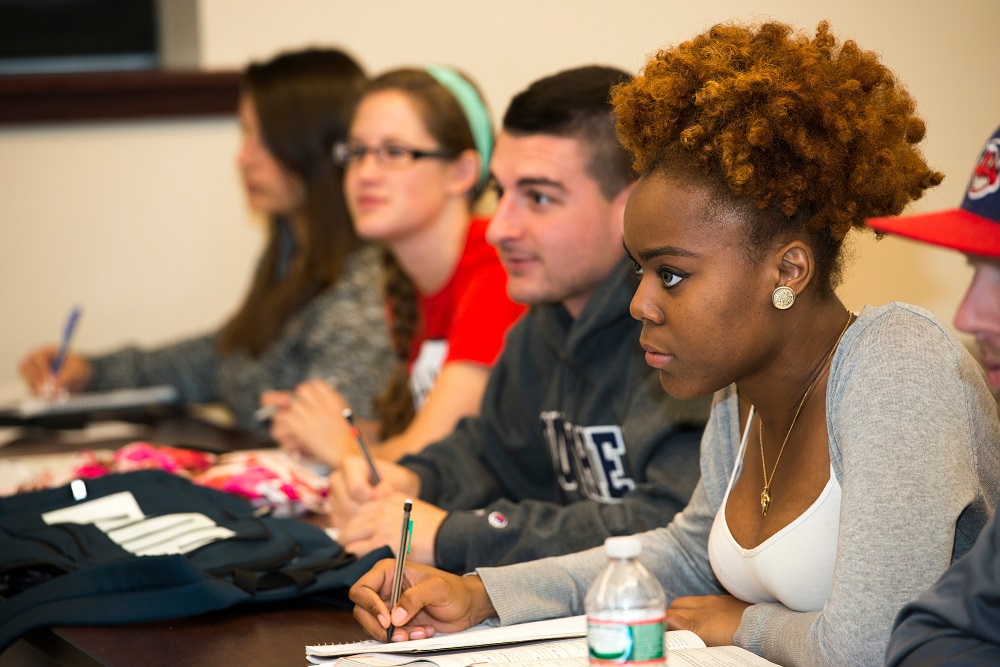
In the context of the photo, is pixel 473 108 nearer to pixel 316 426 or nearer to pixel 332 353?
pixel 332 353

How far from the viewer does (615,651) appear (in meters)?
Result: 0.89

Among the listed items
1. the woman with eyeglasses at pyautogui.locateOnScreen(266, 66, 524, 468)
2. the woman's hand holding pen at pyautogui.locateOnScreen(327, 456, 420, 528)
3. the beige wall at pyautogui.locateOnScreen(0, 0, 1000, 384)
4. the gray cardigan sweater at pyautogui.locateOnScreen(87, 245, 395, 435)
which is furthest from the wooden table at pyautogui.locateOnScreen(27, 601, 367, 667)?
the beige wall at pyautogui.locateOnScreen(0, 0, 1000, 384)

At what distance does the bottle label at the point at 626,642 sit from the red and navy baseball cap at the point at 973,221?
41 cm

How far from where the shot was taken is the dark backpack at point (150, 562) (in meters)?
1.29

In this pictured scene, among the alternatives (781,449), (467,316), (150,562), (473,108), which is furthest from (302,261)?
(781,449)

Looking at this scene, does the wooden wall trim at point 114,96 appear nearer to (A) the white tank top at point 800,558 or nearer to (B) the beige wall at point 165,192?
(B) the beige wall at point 165,192

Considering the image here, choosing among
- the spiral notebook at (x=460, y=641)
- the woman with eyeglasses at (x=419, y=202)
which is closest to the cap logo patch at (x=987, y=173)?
the spiral notebook at (x=460, y=641)

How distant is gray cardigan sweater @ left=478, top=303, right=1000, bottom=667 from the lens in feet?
3.23

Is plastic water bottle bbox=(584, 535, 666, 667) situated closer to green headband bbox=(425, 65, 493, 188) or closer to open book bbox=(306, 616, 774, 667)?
open book bbox=(306, 616, 774, 667)

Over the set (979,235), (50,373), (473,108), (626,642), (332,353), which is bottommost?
(50,373)

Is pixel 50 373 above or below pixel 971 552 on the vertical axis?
below

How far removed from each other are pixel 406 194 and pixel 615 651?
1.55 metres

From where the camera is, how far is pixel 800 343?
1157 mm

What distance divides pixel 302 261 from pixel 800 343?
67.7 inches
